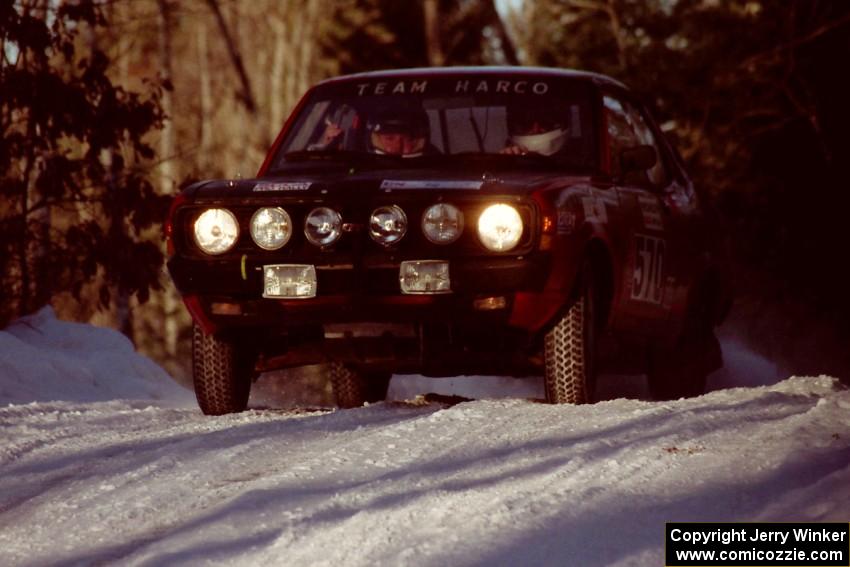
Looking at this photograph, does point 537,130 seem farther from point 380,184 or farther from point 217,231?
point 217,231

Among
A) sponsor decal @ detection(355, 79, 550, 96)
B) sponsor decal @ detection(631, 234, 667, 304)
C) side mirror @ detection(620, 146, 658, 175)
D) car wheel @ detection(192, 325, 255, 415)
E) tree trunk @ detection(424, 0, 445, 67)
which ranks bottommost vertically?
car wheel @ detection(192, 325, 255, 415)

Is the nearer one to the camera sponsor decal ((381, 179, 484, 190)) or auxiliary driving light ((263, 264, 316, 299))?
sponsor decal ((381, 179, 484, 190))

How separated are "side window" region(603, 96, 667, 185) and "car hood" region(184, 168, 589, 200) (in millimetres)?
828

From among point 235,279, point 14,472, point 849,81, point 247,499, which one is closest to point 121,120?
point 235,279

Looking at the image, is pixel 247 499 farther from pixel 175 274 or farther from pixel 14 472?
pixel 175 274

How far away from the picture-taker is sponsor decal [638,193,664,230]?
9008mm

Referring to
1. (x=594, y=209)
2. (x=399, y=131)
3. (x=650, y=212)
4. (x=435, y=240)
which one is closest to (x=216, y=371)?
(x=435, y=240)

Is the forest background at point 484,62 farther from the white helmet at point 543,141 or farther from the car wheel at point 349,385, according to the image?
the white helmet at point 543,141

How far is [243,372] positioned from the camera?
8.32 meters

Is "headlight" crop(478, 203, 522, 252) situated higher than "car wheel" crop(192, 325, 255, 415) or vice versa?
"headlight" crop(478, 203, 522, 252)

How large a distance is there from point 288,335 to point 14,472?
1.81 m

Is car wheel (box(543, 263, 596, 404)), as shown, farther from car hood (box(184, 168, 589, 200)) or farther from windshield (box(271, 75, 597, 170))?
windshield (box(271, 75, 597, 170))

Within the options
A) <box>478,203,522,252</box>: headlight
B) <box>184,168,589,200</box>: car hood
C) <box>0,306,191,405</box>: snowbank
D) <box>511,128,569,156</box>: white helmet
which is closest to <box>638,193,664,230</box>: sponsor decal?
<box>511,128,569,156</box>: white helmet

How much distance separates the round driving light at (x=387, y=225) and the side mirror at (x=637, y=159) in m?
1.49
